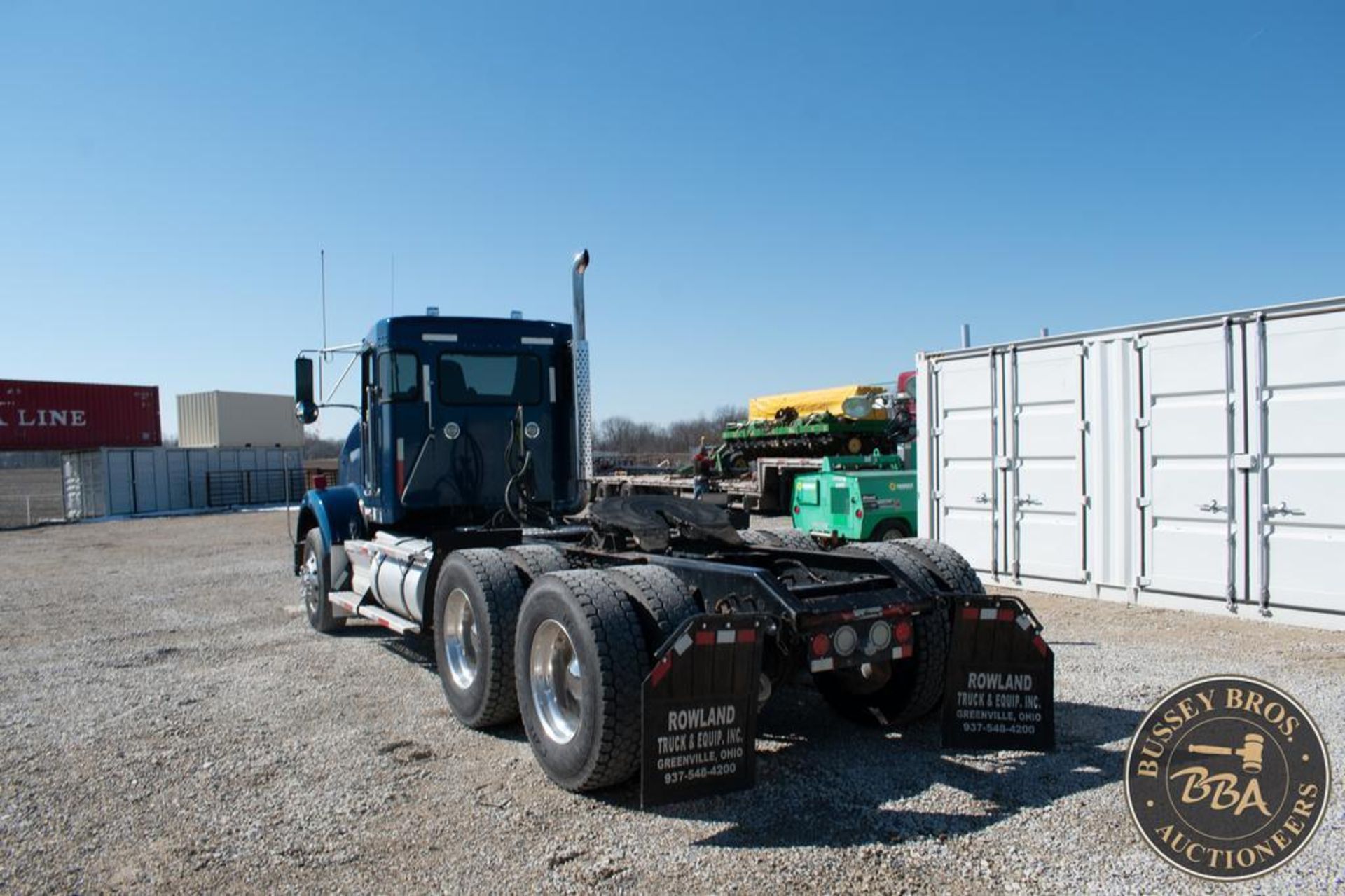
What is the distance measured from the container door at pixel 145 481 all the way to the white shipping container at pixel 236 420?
317 inches

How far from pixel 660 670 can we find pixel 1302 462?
674cm

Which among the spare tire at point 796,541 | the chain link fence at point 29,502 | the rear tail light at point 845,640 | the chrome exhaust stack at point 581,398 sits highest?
the chrome exhaust stack at point 581,398

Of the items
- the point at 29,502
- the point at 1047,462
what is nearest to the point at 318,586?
the point at 1047,462

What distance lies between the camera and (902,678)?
530 cm

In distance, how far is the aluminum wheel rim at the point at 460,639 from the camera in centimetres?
594

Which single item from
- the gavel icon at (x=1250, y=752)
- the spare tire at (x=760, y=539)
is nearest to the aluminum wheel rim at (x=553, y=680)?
the spare tire at (x=760, y=539)

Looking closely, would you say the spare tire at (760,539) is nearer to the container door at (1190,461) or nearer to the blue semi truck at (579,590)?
the blue semi truck at (579,590)

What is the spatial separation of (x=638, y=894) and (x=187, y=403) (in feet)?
156

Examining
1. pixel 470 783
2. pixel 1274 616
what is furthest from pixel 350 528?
pixel 1274 616

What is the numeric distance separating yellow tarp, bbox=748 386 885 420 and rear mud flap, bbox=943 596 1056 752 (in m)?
13.3

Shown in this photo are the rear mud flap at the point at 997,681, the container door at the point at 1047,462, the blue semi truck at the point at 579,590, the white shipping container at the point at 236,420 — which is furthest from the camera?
the white shipping container at the point at 236,420

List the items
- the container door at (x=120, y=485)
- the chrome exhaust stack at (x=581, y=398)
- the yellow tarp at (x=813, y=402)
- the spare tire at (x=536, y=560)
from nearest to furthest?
the spare tire at (x=536, y=560)
the chrome exhaust stack at (x=581, y=398)
the yellow tarp at (x=813, y=402)
the container door at (x=120, y=485)

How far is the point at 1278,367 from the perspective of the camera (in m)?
8.21

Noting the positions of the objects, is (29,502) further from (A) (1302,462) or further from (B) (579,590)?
(A) (1302,462)
